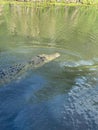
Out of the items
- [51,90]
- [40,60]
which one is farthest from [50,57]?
[51,90]

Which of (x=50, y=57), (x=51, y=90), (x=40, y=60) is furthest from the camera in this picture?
(x=50, y=57)

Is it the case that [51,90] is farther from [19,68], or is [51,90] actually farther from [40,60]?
[40,60]

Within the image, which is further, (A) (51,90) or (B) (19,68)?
(B) (19,68)

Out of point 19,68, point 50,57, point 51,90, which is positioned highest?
point 19,68

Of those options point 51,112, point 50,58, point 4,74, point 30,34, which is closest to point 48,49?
point 50,58

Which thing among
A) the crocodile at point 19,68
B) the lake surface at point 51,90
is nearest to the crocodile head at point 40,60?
the crocodile at point 19,68

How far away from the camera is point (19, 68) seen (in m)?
23.6

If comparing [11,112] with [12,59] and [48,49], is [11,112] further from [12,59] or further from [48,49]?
[48,49]

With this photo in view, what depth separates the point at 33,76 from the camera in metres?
23.7

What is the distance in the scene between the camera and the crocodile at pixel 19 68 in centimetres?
2147

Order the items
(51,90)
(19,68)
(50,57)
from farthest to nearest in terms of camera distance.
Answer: (50,57)
(19,68)
(51,90)

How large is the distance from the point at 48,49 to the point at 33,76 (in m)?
11.3

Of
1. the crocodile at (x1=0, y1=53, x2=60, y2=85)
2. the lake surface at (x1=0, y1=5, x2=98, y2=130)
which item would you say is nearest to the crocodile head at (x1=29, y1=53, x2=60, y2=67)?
the crocodile at (x1=0, y1=53, x2=60, y2=85)

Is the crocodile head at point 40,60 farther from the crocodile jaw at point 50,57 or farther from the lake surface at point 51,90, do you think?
the lake surface at point 51,90
